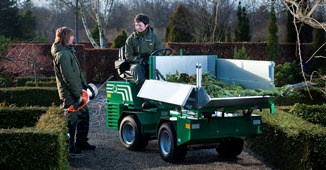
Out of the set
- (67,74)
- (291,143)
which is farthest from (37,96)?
(291,143)

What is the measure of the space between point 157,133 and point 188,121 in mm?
1040

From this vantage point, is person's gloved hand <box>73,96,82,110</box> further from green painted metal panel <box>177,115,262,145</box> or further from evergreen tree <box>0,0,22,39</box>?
evergreen tree <box>0,0,22,39</box>

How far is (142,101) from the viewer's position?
9.48 metres

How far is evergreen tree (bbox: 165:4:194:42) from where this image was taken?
100 ft

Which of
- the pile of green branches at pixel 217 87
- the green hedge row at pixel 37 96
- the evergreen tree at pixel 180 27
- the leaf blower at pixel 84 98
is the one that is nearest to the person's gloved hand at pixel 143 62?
the pile of green branches at pixel 217 87

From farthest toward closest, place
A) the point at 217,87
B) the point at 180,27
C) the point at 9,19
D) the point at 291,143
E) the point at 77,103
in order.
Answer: the point at 9,19
the point at 180,27
the point at 77,103
the point at 217,87
the point at 291,143

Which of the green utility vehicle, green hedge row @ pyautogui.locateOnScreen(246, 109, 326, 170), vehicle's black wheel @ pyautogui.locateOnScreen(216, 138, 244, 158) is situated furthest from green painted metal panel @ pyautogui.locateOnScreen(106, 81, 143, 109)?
green hedge row @ pyautogui.locateOnScreen(246, 109, 326, 170)

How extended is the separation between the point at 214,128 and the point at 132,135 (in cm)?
201

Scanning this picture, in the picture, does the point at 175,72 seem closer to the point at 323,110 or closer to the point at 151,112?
the point at 151,112

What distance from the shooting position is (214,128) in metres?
8.15

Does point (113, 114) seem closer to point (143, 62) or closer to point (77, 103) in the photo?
point (143, 62)

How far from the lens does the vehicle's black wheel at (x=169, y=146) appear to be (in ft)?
27.3

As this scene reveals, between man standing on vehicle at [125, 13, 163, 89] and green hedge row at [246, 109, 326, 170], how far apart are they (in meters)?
2.25

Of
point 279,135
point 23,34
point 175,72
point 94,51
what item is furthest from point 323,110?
point 23,34
